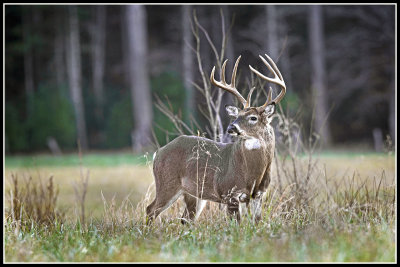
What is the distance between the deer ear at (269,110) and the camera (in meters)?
4.41

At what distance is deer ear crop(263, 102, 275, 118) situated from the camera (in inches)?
173

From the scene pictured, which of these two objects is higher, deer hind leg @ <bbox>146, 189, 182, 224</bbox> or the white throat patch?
the white throat patch

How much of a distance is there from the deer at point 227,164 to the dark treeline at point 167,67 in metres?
10.6

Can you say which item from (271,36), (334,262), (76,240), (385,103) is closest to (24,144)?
(271,36)

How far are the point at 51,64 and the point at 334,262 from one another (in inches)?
839

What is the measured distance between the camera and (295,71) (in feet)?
66.5

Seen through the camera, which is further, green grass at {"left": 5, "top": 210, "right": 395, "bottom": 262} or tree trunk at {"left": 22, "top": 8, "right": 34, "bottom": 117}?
tree trunk at {"left": 22, "top": 8, "right": 34, "bottom": 117}

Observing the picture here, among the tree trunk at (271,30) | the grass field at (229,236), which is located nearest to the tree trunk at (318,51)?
the tree trunk at (271,30)

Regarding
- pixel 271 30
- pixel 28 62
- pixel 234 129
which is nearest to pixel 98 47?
pixel 28 62

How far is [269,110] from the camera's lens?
14.5 ft

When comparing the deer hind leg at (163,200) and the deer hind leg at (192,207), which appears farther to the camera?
the deer hind leg at (192,207)

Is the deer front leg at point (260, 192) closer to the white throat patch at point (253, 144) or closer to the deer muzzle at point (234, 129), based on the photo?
the white throat patch at point (253, 144)

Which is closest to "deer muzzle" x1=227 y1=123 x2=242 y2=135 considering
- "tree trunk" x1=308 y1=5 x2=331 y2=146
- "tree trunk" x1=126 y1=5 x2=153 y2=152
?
"tree trunk" x1=126 y1=5 x2=153 y2=152

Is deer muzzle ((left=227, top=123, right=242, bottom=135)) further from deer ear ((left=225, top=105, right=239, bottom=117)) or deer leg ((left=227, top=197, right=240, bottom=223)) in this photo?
deer leg ((left=227, top=197, right=240, bottom=223))
